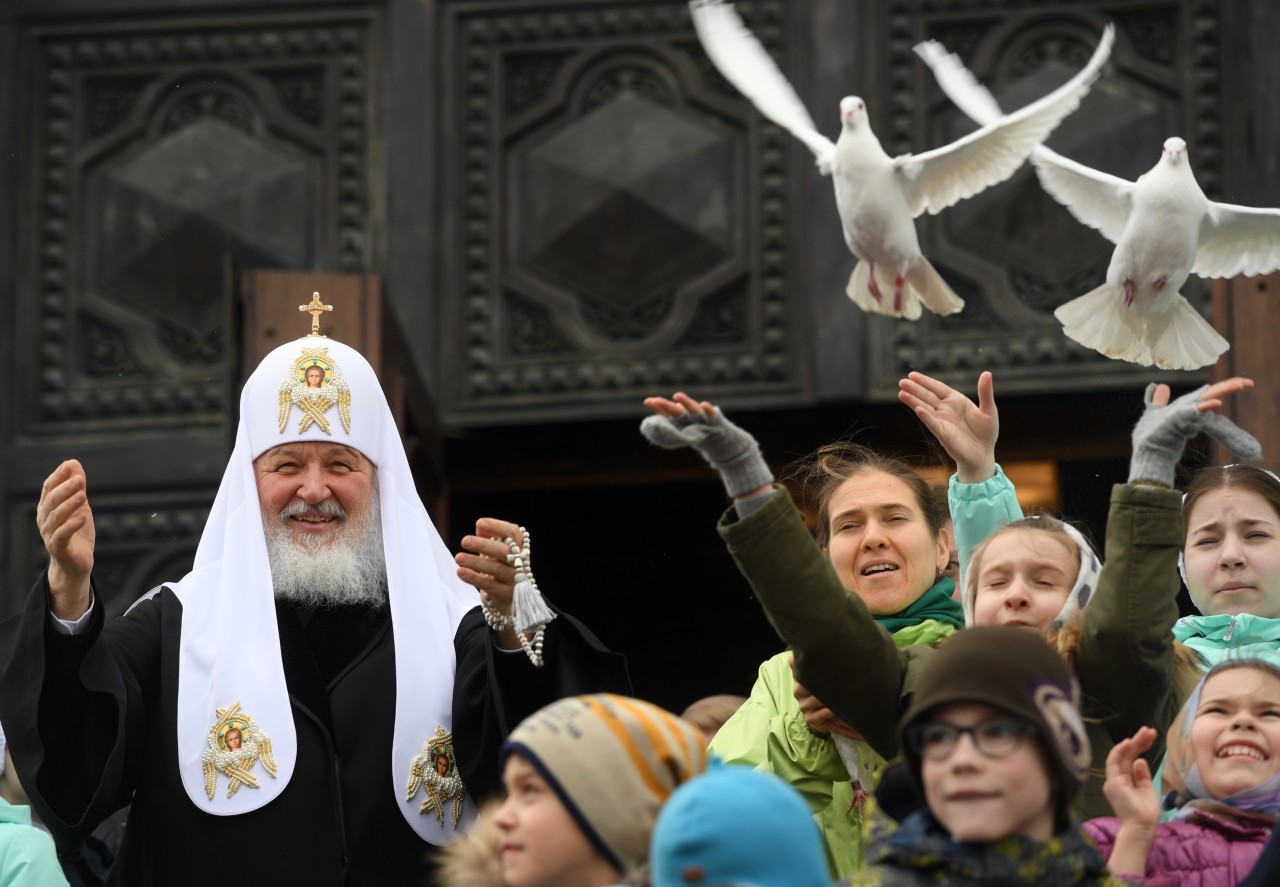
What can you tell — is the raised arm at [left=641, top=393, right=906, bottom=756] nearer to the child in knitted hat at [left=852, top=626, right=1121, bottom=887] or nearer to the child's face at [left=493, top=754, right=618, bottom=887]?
the child in knitted hat at [left=852, top=626, right=1121, bottom=887]

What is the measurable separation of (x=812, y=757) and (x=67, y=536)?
5.15 ft

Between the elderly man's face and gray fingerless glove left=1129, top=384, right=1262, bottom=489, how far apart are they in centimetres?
197

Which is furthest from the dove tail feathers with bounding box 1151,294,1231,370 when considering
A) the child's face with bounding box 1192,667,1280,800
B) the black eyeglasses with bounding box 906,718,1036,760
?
the black eyeglasses with bounding box 906,718,1036,760

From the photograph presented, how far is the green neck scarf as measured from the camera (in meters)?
5.42

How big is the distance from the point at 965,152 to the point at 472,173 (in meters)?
3.03

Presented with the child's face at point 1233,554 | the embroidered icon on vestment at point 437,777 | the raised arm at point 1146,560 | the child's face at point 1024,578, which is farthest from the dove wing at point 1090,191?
the embroidered icon on vestment at point 437,777

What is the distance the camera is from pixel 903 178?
20.4ft

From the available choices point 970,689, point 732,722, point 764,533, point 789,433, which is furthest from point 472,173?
point 970,689

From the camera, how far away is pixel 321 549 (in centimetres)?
577

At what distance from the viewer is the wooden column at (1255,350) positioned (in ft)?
23.3

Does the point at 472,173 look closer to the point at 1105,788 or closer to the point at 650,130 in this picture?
the point at 650,130

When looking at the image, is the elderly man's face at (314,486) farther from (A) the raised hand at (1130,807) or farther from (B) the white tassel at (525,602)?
(A) the raised hand at (1130,807)

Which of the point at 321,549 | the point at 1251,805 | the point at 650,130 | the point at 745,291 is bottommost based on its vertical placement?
the point at 1251,805

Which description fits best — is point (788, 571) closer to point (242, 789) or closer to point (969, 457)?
point (969, 457)
